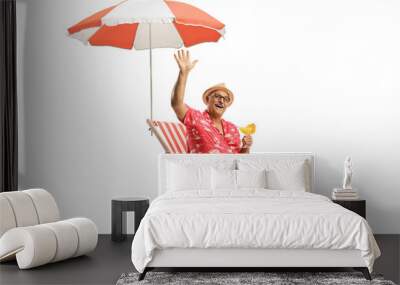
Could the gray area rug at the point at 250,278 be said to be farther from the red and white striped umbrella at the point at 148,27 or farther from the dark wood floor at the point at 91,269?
the red and white striped umbrella at the point at 148,27

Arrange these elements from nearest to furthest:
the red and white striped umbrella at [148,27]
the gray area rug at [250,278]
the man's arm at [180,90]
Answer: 1. the gray area rug at [250,278]
2. the red and white striped umbrella at [148,27]
3. the man's arm at [180,90]

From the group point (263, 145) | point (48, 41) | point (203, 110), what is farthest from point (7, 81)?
point (263, 145)

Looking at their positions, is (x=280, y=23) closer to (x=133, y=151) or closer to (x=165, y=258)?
(x=133, y=151)

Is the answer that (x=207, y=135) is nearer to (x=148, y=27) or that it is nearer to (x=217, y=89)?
(x=217, y=89)

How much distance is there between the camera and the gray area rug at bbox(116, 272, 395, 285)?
4.37 m

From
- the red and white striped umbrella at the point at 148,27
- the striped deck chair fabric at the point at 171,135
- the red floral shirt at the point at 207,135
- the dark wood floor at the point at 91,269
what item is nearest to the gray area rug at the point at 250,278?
the dark wood floor at the point at 91,269

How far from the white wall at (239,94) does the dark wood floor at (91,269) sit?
126 cm

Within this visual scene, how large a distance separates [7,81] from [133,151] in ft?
4.84

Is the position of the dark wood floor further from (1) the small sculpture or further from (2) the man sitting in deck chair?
(2) the man sitting in deck chair

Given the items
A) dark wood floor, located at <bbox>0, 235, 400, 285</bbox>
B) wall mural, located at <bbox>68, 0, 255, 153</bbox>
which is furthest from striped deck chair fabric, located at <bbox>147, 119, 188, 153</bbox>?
dark wood floor, located at <bbox>0, 235, 400, 285</bbox>

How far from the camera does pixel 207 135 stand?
6.57m

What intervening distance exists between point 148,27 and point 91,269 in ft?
8.65

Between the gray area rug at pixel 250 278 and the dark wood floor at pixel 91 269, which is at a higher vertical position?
the gray area rug at pixel 250 278

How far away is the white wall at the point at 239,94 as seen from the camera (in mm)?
6816
